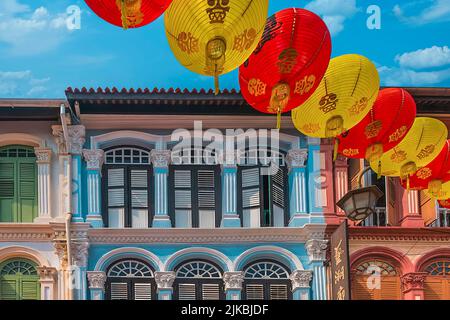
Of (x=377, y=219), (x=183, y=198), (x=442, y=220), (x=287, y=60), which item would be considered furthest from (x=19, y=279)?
(x=287, y=60)

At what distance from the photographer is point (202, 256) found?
1831 centimetres

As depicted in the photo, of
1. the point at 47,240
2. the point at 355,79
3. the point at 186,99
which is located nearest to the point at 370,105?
the point at 355,79

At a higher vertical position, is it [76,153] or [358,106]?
[76,153]

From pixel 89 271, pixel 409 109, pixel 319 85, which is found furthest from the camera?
pixel 89 271

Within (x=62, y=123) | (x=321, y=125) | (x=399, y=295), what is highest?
(x=62, y=123)

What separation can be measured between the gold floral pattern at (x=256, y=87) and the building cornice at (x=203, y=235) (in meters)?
7.33

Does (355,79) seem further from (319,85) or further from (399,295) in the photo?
(399,295)

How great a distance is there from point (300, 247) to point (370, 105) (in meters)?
6.62

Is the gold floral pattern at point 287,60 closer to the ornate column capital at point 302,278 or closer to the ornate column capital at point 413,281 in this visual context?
the ornate column capital at point 302,278

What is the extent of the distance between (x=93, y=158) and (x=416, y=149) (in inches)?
267

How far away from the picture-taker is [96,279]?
59.1 feet

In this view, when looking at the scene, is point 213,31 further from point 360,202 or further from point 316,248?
point 316,248

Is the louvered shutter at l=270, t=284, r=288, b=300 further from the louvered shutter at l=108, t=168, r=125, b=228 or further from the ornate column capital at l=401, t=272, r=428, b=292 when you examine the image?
the louvered shutter at l=108, t=168, r=125, b=228

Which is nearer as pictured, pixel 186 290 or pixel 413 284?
pixel 186 290
